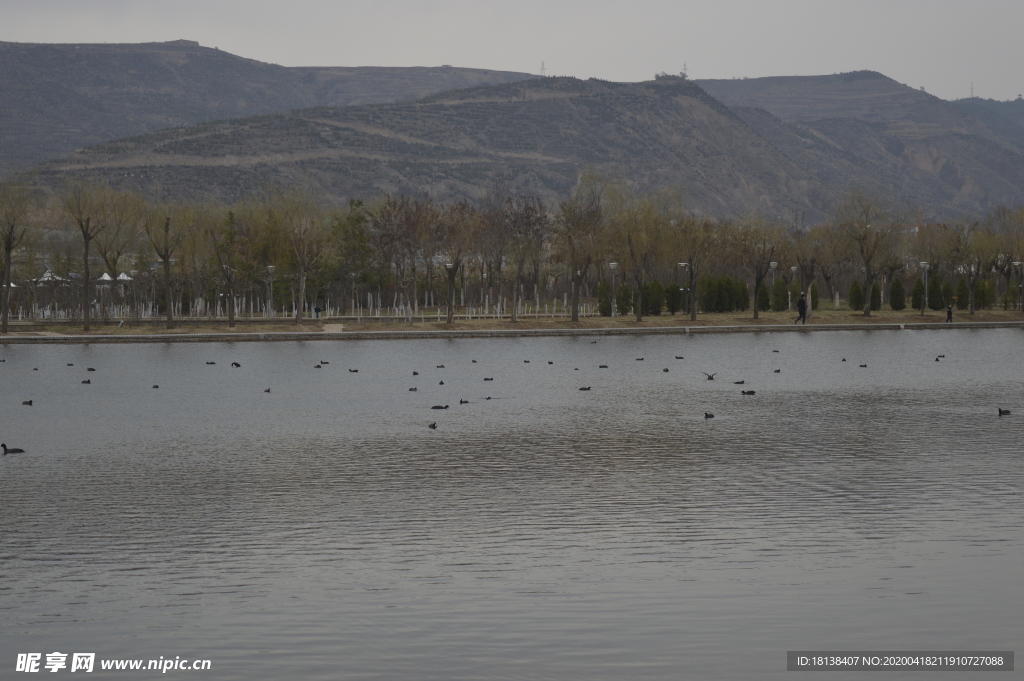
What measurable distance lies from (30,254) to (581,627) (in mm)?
92422

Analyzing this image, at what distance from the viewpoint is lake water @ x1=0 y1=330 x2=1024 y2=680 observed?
380 inches

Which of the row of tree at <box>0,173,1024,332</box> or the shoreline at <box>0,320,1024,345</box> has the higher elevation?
the row of tree at <box>0,173,1024,332</box>

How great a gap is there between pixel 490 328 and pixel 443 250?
70.1 ft

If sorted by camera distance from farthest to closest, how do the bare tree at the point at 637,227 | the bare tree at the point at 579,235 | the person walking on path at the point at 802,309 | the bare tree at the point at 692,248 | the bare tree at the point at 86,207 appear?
the bare tree at the point at 637,227, the bare tree at the point at 579,235, the bare tree at the point at 692,248, the person walking on path at the point at 802,309, the bare tree at the point at 86,207

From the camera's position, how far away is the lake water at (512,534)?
9.64 meters

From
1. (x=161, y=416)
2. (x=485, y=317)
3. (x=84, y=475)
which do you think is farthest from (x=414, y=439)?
(x=485, y=317)

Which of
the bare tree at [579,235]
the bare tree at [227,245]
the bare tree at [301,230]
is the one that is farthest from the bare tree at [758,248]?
the bare tree at [227,245]

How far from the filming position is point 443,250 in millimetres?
93500

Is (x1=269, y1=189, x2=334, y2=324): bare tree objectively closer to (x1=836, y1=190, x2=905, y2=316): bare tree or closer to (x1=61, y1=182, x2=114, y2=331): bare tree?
(x1=61, y1=182, x2=114, y2=331): bare tree

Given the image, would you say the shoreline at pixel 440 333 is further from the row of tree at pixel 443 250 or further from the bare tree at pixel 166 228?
the bare tree at pixel 166 228

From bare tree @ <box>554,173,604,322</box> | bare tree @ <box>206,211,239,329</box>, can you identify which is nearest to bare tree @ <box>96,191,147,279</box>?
bare tree @ <box>206,211,239,329</box>

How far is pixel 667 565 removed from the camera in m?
12.1

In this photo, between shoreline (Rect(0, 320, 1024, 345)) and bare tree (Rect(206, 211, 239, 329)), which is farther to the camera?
bare tree (Rect(206, 211, 239, 329))

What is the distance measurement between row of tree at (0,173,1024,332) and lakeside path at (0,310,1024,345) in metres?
1.90
